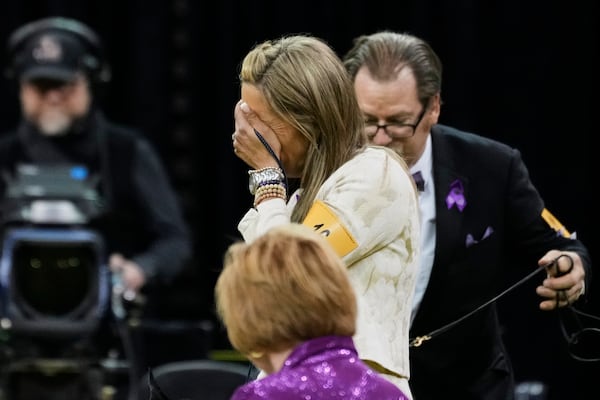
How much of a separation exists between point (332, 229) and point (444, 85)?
3.22 m

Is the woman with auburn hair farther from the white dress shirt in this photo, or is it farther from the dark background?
the dark background

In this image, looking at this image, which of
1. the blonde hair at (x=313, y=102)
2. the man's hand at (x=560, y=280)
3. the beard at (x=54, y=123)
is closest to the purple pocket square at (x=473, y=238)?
the man's hand at (x=560, y=280)

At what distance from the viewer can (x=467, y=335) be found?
3359mm

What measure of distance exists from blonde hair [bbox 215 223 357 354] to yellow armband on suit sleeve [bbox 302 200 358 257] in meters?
0.27

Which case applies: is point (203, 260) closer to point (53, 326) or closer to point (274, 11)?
point (274, 11)

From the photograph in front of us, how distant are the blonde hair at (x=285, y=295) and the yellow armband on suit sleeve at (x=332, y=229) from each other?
268mm

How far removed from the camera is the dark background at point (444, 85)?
5.66 metres

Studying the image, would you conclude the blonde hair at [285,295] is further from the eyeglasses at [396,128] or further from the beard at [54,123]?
the beard at [54,123]

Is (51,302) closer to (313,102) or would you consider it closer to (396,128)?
(396,128)

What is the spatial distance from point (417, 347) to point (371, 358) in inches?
36.1

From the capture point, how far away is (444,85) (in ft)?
18.6

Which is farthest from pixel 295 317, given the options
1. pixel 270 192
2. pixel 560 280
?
pixel 560 280

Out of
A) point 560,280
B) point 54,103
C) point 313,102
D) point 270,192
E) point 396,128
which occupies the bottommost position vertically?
point 54,103

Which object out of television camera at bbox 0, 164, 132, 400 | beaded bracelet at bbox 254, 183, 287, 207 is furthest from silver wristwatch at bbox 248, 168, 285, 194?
television camera at bbox 0, 164, 132, 400
